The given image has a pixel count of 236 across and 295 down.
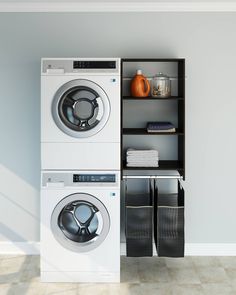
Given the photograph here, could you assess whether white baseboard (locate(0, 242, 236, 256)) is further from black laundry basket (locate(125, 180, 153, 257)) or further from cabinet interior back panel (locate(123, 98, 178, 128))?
cabinet interior back panel (locate(123, 98, 178, 128))

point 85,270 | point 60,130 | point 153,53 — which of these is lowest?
point 85,270

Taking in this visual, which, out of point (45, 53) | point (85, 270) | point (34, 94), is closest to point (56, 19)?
point (45, 53)

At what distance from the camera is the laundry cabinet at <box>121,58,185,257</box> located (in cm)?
397

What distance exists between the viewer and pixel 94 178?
3.83 metres

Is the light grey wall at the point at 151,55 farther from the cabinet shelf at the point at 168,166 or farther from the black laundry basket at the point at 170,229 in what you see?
the black laundry basket at the point at 170,229

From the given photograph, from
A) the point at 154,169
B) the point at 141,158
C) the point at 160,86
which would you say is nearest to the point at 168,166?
the point at 154,169

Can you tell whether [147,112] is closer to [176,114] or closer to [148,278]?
[176,114]

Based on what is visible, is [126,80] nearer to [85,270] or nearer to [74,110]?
[74,110]

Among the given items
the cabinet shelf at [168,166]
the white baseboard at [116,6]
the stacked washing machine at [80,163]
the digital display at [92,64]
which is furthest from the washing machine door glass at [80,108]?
the white baseboard at [116,6]

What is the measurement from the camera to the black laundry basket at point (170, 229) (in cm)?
394

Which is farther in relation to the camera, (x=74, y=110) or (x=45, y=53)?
(x=45, y=53)

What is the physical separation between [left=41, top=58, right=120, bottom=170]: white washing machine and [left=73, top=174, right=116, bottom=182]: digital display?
64 mm

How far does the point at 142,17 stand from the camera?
428 centimetres

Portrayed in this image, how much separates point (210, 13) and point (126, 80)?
3.11 ft
